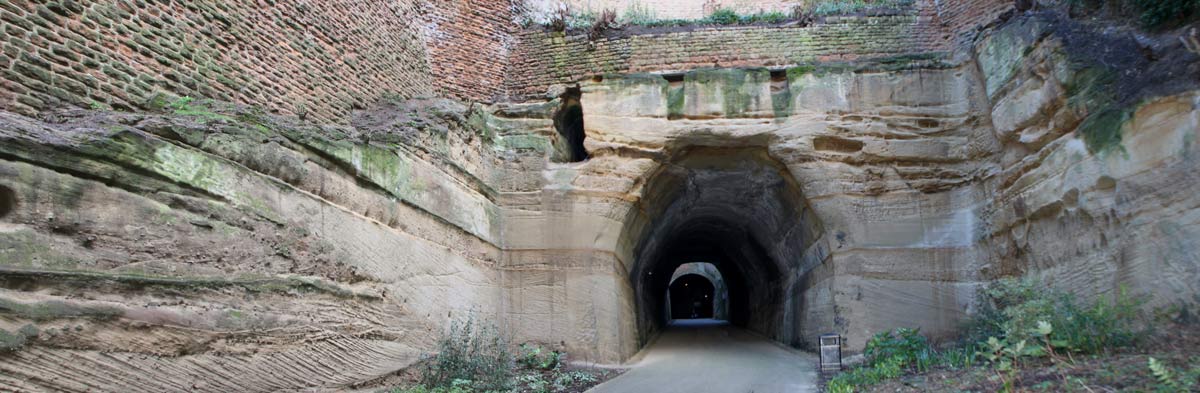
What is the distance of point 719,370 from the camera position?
9.78m

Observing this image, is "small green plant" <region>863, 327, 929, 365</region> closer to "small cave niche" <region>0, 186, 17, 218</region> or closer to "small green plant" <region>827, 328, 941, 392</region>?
"small green plant" <region>827, 328, 941, 392</region>

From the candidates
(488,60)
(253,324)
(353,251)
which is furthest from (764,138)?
(253,324)

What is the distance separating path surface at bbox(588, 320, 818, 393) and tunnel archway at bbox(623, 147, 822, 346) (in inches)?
37.1

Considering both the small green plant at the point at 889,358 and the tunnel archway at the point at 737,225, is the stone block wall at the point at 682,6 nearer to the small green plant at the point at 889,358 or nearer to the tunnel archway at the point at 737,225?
the tunnel archway at the point at 737,225

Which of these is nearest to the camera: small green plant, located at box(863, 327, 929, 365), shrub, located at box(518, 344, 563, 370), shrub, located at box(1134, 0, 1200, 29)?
shrub, located at box(1134, 0, 1200, 29)

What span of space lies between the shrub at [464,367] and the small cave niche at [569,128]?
12.0ft

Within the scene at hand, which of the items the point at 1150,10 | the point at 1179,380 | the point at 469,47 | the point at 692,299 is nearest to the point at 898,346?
the point at 1179,380

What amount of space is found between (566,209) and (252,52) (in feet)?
16.1

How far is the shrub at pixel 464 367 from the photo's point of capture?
7.87 meters

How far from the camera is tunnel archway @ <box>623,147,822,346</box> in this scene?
1159 centimetres

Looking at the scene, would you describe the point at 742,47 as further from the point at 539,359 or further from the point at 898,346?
the point at 539,359

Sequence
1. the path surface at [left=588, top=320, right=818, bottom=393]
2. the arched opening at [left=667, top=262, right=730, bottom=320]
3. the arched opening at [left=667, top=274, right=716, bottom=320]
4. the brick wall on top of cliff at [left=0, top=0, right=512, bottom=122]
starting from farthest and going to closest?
the arched opening at [left=667, top=274, right=716, bottom=320], the arched opening at [left=667, top=262, right=730, bottom=320], the path surface at [left=588, top=320, right=818, bottom=393], the brick wall on top of cliff at [left=0, top=0, right=512, bottom=122]

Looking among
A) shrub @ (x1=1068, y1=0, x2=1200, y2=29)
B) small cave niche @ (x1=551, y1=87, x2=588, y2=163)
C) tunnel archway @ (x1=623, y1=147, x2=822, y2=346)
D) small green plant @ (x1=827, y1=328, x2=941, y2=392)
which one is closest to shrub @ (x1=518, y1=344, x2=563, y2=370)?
tunnel archway @ (x1=623, y1=147, x2=822, y2=346)

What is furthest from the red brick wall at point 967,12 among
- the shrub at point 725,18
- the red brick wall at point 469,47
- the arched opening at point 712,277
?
the arched opening at point 712,277
